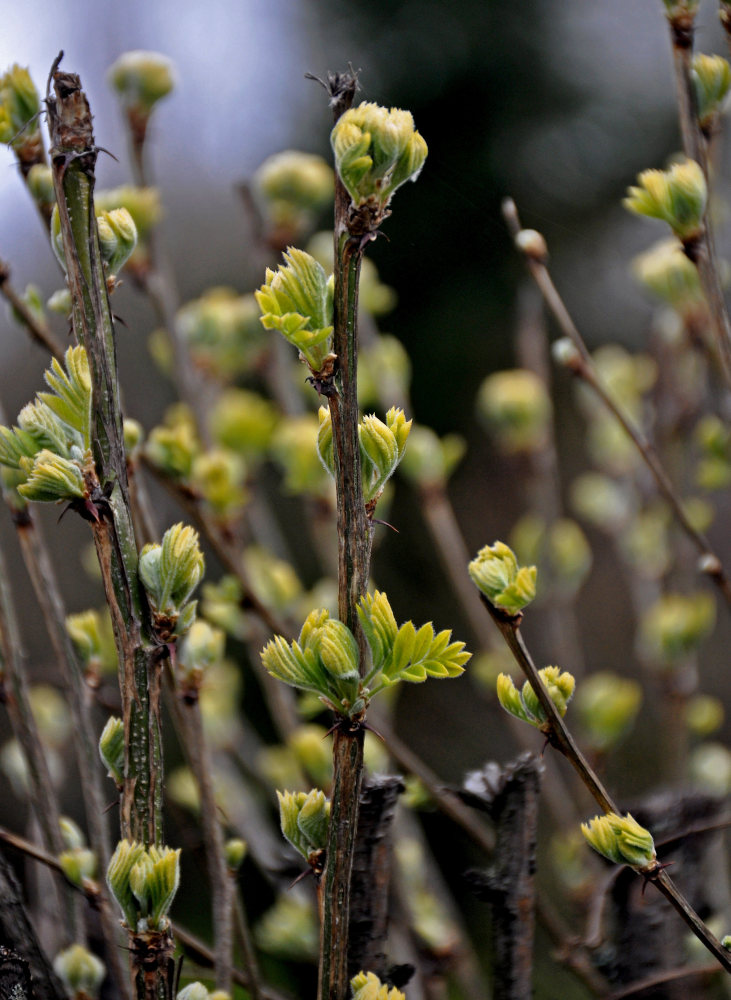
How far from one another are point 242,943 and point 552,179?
47.6 inches

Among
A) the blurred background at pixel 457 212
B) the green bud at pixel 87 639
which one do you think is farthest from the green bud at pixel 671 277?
the green bud at pixel 87 639

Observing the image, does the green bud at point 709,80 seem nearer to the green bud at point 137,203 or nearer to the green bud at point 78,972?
the green bud at point 137,203

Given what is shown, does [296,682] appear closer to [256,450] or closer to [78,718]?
[78,718]

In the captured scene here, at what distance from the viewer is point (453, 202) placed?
0.50m

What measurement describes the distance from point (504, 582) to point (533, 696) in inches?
1.8

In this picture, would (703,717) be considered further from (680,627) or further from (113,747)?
(113,747)

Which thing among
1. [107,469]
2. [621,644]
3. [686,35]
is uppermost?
[621,644]

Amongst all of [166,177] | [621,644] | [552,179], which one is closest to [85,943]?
[552,179]

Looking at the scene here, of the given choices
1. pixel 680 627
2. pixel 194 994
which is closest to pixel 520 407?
pixel 680 627

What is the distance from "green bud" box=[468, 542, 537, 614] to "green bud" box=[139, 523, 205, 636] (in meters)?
0.09

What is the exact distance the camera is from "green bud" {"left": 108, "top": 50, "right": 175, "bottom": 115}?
0.54 metres

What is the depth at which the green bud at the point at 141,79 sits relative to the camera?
544 mm

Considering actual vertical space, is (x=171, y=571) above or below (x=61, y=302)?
below

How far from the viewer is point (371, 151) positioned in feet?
0.76
